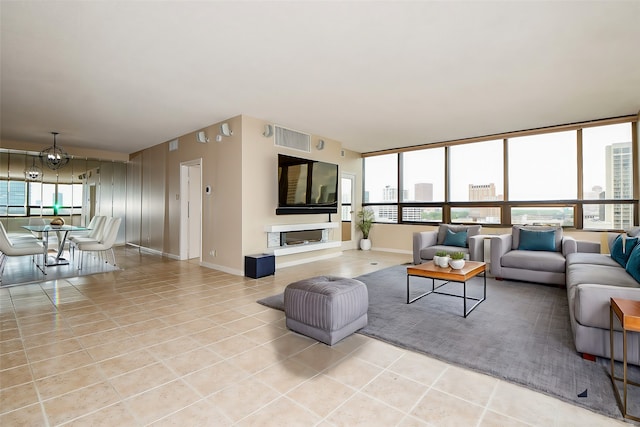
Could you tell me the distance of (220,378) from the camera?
2059mm

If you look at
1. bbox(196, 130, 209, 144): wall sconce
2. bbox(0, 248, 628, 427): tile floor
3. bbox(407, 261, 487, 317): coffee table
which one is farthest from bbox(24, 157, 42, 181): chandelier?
bbox(407, 261, 487, 317): coffee table

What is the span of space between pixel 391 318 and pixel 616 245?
310 cm

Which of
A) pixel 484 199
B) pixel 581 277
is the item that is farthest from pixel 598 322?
pixel 484 199

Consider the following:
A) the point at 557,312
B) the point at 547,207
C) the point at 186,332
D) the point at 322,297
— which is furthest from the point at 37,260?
the point at 547,207

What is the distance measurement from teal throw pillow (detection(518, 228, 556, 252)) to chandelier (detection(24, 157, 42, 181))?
399 inches

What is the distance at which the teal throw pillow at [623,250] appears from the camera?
337cm

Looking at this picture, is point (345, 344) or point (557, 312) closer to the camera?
point (345, 344)

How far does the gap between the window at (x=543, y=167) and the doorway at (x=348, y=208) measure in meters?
3.71

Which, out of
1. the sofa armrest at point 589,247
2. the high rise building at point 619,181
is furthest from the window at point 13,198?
the high rise building at point 619,181

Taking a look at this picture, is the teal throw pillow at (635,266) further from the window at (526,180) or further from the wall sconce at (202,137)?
the wall sconce at (202,137)

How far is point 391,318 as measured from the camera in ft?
10.3

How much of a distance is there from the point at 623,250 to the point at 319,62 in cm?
412

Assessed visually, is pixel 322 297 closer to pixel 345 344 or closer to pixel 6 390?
pixel 345 344

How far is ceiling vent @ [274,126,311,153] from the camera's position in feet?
19.2
